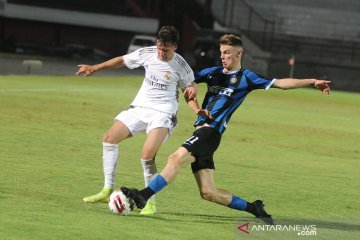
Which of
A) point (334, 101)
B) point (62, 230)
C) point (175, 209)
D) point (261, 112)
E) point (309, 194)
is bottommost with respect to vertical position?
point (334, 101)

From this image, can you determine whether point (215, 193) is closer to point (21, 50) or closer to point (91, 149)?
point (91, 149)

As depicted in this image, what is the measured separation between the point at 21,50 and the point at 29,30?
5743 mm

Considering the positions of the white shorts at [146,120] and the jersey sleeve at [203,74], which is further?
the white shorts at [146,120]

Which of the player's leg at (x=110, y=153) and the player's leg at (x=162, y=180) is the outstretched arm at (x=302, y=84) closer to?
the player's leg at (x=162, y=180)

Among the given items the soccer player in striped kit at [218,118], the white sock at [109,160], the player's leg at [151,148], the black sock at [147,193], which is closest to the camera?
the black sock at [147,193]

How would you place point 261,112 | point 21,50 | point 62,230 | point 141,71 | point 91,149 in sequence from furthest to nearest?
point 21,50
point 141,71
point 261,112
point 91,149
point 62,230

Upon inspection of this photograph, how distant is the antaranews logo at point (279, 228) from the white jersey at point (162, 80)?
1.73 meters

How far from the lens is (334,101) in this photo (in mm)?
43375

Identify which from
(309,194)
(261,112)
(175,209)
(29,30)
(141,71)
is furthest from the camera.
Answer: (29,30)

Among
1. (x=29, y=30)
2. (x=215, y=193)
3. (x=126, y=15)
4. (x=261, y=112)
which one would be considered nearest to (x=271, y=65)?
(x=126, y=15)

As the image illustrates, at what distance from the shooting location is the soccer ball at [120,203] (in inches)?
430

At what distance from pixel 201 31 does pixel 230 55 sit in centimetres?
4945

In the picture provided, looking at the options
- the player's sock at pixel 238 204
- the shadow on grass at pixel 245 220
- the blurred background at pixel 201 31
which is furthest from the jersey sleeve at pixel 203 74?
the blurred background at pixel 201 31

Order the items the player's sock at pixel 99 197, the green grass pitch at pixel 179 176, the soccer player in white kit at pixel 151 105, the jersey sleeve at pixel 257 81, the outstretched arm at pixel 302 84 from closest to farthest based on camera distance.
Answer: the green grass pitch at pixel 179 176, the outstretched arm at pixel 302 84, the jersey sleeve at pixel 257 81, the soccer player in white kit at pixel 151 105, the player's sock at pixel 99 197
